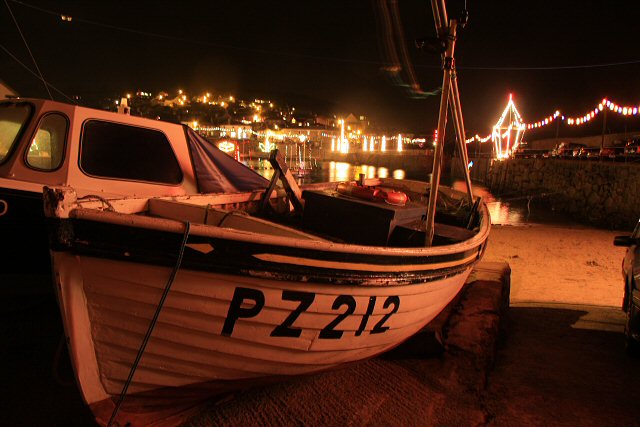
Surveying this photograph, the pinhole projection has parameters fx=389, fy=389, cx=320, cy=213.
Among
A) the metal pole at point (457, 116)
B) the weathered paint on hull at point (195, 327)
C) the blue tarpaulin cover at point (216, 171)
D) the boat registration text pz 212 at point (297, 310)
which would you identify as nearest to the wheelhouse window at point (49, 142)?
the blue tarpaulin cover at point (216, 171)

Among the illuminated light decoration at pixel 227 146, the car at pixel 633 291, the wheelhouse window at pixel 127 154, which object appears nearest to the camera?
the car at pixel 633 291

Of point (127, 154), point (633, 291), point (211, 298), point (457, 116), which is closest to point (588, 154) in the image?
point (633, 291)

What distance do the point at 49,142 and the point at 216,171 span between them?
2.20m

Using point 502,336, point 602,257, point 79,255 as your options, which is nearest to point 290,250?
point 79,255

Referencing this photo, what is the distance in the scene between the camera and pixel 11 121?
4.94 metres

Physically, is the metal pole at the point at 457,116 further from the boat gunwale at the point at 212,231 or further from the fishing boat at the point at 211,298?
the boat gunwale at the point at 212,231

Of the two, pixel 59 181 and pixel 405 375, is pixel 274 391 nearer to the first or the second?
pixel 405 375

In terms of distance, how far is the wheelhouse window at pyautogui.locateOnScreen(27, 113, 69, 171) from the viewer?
4.73m

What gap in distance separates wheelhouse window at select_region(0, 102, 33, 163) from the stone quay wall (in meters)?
19.4

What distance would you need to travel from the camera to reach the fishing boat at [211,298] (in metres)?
2.44

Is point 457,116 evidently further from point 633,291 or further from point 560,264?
point 560,264

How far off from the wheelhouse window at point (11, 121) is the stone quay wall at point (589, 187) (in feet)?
63.8

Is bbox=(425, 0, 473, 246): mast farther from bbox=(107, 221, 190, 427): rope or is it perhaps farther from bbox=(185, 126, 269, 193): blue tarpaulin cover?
bbox=(185, 126, 269, 193): blue tarpaulin cover

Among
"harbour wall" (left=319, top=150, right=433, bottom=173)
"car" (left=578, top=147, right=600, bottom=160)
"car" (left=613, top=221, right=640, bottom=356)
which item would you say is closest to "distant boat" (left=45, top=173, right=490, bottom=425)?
"car" (left=613, top=221, right=640, bottom=356)
